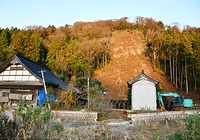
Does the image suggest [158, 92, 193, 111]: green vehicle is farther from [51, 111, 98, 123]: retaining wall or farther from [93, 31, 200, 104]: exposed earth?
[51, 111, 98, 123]: retaining wall

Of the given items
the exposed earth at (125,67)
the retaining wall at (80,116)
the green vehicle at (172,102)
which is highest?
the exposed earth at (125,67)

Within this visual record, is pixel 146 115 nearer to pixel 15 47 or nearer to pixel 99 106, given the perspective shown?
pixel 99 106

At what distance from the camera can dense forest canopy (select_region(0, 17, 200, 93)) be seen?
877 inches

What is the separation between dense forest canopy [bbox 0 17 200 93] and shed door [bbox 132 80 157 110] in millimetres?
9518

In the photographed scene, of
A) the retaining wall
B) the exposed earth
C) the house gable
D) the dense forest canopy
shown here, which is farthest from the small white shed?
the dense forest canopy

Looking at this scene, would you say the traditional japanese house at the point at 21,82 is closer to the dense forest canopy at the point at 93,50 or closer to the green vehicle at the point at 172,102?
the dense forest canopy at the point at 93,50

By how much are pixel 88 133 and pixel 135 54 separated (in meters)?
30.0

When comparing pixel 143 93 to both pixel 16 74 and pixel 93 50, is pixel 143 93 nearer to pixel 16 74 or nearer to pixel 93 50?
pixel 16 74

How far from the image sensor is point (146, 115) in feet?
29.3

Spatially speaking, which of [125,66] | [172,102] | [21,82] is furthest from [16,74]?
[125,66]

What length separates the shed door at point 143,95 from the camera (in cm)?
1345

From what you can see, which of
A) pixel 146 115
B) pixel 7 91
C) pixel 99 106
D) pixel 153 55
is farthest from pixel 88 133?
pixel 153 55

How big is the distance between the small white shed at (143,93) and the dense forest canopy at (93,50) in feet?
30.9

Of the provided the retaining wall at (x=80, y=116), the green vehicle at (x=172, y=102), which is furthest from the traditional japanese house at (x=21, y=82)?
the green vehicle at (x=172, y=102)
